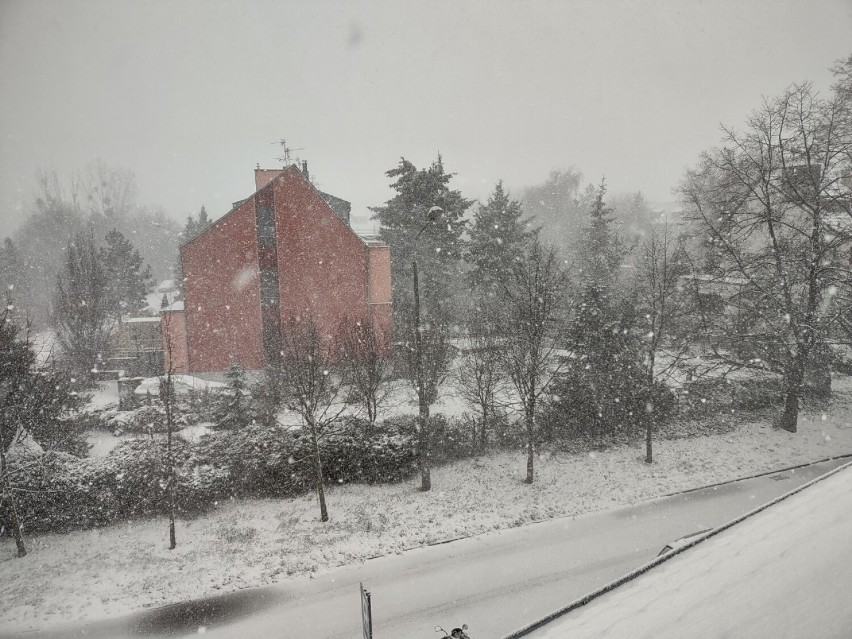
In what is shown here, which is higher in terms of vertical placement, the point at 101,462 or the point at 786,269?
the point at 786,269

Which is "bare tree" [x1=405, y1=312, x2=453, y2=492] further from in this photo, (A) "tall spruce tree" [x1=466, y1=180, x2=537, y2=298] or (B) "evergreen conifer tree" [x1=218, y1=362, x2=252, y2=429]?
(A) "tall spruce tree" [x1=466, y1=180, x2=537, y2=298]

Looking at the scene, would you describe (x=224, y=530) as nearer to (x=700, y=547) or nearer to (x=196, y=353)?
(x=700, y=547)

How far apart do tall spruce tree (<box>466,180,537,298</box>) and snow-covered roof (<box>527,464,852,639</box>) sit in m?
24.3

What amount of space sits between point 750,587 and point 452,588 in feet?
19.6

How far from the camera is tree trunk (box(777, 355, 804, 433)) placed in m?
13.0

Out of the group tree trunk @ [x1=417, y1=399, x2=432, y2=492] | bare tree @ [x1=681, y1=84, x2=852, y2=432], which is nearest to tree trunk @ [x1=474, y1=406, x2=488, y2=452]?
tree trunk @ [x1=417, y1=399, x2=432, y2=492]

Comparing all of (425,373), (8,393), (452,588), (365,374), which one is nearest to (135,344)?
(8,393)

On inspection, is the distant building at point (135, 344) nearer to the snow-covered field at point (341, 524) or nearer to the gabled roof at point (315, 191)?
the gabled roof at point (315, 191)

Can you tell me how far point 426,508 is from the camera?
394 inches

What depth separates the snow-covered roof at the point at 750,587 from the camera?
2.03 metres

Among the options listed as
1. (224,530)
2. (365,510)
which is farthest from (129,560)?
(365,510)

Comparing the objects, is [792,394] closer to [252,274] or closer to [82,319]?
[252,274]

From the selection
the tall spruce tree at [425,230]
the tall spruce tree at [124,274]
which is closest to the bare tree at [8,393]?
the tall spruce tree at [425,230]

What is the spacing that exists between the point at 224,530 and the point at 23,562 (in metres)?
3.75
